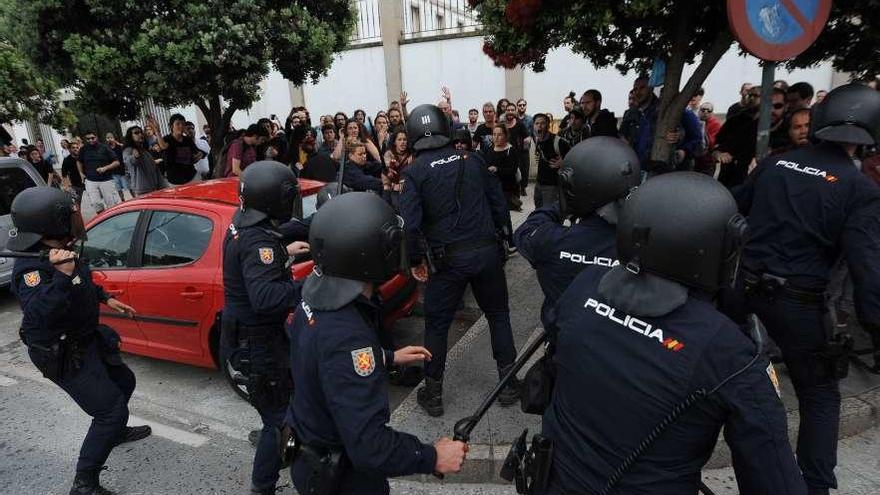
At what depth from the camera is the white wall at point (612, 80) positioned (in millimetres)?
9820

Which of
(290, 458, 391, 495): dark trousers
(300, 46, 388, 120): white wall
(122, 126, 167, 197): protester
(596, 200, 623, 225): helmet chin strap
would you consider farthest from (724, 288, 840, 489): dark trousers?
(300, 46, 388, 120): white wall

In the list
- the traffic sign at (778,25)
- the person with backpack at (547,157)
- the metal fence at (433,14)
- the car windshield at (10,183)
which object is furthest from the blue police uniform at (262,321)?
the metal fence at (433,14)

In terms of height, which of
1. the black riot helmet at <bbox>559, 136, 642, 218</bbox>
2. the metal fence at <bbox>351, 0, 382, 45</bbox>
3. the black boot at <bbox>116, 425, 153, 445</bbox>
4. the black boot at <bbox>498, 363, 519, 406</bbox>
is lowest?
the black boot at <bbox>116, 425, 153, 445</bbox>

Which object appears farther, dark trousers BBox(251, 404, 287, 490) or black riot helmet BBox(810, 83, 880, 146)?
dark trousers BBox(251, 404, 287, 490)

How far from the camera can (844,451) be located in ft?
10.2

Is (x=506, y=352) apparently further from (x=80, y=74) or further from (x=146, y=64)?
(x=80, y=74)

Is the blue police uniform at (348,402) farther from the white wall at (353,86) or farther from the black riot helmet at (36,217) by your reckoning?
the white wall at (353,86)

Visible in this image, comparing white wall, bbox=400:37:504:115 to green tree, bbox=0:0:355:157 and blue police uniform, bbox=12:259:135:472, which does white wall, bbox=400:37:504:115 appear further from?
blue police uniform, bbox=12:259:135:472

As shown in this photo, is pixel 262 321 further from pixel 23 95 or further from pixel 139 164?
pixel 23 95

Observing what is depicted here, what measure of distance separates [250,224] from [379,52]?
1060cm

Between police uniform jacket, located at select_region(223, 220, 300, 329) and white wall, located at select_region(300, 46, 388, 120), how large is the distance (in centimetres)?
1034

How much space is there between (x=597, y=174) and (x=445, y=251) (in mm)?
1397

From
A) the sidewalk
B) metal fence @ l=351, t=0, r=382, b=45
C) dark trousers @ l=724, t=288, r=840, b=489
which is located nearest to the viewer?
dark trousers @ l=724, t=288, r=840, b=489

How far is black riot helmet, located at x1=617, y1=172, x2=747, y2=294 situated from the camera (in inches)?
50.1
